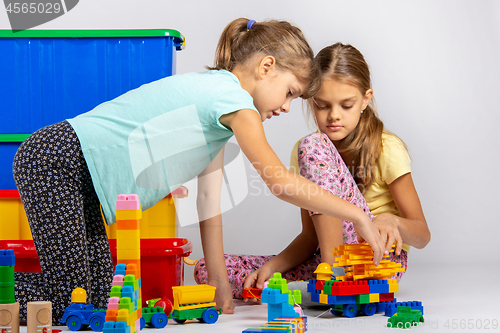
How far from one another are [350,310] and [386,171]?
0.47 metres

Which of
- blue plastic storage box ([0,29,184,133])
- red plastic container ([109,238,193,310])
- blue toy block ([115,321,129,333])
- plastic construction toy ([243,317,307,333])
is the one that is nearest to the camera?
blue toy block ([115,321,129,333])

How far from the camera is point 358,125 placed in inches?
56.9

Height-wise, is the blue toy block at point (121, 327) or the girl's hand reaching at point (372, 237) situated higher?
the girl's hand reaching at point (372, 237)

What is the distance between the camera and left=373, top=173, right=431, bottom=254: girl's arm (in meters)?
1.27

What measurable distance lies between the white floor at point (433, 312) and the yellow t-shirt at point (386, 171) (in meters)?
0.16

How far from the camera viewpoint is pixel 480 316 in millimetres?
1079

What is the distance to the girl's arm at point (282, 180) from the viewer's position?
0.96m

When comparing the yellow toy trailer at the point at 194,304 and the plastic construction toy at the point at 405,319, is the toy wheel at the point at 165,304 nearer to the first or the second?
the yellow toy trailer at the point at 194,304

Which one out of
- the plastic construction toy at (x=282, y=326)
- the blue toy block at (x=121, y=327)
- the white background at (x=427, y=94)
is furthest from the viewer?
the white background at (x=427, y=94)

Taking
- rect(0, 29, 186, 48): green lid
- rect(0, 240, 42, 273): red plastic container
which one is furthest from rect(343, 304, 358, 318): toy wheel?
rect(0, 29, 186, 48): green lid

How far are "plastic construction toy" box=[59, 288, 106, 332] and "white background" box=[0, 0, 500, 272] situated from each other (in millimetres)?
1048

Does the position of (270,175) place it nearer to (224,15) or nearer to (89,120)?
(89,120)

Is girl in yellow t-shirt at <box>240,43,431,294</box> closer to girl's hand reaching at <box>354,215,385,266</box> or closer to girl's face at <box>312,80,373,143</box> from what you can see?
girl's face at <box>312,80,373,143</box>

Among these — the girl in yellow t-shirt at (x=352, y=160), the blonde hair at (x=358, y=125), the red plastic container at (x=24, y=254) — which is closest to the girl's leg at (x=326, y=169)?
the girl in yellow t-shirt at (x=352, y=160)
